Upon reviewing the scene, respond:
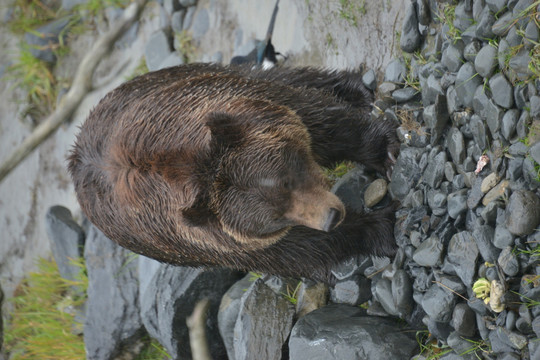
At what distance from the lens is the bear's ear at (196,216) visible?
155 inches

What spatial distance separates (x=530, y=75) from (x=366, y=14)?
7.50ft

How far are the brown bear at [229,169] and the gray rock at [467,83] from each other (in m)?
0.91

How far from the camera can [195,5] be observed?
7.65 meters

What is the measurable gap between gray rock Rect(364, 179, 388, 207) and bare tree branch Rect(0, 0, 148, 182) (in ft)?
8.88

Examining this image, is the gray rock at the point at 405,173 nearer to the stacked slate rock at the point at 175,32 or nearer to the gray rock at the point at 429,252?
the gray rock at the point at 429,252

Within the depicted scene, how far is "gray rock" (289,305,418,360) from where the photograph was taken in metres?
3.90

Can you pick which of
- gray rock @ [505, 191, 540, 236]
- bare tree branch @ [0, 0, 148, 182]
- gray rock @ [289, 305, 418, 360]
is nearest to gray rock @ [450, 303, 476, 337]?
gray rock @ [289, 305, 418, 360]

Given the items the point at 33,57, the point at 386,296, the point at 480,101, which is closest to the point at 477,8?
the point at 480,101

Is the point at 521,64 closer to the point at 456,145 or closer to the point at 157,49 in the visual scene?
the point at 456,145

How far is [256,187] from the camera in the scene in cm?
406

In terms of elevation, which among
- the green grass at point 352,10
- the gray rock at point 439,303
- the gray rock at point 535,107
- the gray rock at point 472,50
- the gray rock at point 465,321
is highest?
the green grass at point 352,10

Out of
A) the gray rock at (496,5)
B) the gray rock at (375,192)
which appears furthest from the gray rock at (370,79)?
the gray rock at (496,5)

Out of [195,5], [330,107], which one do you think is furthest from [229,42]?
[330,107]

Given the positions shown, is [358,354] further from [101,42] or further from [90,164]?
[101,42]
